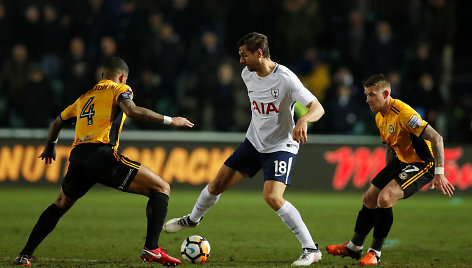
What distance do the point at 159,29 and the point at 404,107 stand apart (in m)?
10.5

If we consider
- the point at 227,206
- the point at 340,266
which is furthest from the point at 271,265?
the point at 227,206

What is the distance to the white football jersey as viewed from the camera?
24.9 feet

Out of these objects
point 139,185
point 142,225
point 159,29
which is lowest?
point 142,225

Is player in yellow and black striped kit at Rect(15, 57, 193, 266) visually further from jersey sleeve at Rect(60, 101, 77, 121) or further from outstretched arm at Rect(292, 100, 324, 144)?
outstretched arm at Rect(292, 100, 324, 144)

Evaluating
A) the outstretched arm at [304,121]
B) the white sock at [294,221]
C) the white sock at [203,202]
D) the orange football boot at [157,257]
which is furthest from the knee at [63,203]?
the outstretched arm at [304,121]

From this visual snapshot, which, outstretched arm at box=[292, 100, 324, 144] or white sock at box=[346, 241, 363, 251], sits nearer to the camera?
outstretched arm at box=[292, 100, 324, 144]

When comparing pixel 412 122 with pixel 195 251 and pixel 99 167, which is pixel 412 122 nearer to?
pixel 195 251

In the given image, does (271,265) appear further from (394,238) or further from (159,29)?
(159,29)

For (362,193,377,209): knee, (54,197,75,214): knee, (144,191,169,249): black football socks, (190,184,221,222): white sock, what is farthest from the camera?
(190,184,221,222): white sock

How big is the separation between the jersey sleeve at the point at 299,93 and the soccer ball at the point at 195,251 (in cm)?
174

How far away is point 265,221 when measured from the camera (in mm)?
11531

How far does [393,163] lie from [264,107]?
1479mm

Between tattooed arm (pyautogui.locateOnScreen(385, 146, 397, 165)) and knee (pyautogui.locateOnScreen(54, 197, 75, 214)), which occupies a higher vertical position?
tattooed arm (pyautogui.locateOnScreen(385, 146, 397, 165))

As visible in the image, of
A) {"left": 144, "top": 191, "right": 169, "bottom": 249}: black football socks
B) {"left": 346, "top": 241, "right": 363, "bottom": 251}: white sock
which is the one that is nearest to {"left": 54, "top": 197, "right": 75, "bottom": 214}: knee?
{"left": 144, "top": 191, "right": 169, "bottom": 249}: black football socks
